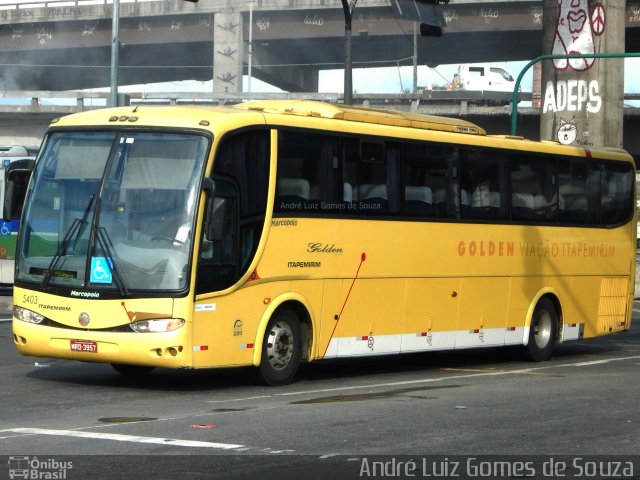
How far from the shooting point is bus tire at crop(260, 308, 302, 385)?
15.2m

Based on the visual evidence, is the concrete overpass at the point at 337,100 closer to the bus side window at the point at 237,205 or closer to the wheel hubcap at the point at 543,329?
the wheel hubcap at the point at 543,329

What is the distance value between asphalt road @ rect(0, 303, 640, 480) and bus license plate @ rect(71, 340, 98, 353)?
0.44 m

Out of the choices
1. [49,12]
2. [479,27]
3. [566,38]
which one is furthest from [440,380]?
[49,12]

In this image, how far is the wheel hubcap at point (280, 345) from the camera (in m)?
15.2

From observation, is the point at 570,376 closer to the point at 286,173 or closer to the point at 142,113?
the point at 286,173

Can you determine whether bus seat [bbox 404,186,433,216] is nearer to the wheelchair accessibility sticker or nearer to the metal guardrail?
the wheelchair accessibility sticker

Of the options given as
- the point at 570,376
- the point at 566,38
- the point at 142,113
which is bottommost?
the point at 570,376

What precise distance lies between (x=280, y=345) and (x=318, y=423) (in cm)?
384

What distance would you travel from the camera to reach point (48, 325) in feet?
48.0

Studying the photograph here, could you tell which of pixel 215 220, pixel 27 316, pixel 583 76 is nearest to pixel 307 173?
pixel 215 220

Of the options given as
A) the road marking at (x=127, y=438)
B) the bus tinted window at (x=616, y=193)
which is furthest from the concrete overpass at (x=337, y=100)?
the road marking at (x=127, y=438)

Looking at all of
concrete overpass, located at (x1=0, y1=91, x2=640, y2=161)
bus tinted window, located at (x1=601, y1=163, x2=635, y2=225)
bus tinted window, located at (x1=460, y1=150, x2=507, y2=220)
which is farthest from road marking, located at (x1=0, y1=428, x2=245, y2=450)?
concrete overpass, located at (x1=0, y1=91, x2=640, y2=161)

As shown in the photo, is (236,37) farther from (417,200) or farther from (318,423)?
(318,423)

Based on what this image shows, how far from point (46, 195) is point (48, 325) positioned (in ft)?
4.89
